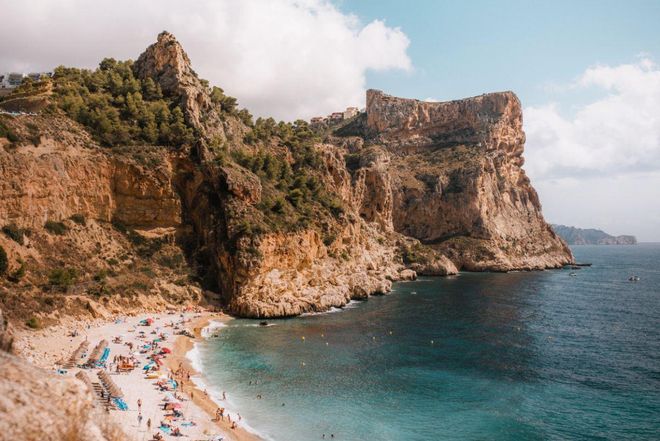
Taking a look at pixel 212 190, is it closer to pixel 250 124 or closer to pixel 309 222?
pixel 309 222

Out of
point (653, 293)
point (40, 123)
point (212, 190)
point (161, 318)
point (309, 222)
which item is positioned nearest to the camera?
point (161, 318)

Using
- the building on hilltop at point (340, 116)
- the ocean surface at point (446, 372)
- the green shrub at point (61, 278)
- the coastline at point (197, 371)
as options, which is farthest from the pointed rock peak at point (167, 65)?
the building on hilltop at point (340, 116)

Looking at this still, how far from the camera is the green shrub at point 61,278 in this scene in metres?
46.9

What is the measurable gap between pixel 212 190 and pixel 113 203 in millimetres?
13183

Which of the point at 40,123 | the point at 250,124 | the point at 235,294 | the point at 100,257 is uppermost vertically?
the point at 250,124

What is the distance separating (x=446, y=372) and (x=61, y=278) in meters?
39.4

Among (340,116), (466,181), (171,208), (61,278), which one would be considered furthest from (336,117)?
(61,278)

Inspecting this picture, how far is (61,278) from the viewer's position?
47.2 m

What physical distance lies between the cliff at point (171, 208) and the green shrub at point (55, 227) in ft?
0.37

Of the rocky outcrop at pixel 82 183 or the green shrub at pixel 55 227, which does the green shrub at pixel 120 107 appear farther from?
the green shrub at pixel 55 227

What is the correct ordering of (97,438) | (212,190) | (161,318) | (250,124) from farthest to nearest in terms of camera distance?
(250,124), (212,190), (161,318), (97,438)

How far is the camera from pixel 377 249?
9731cm

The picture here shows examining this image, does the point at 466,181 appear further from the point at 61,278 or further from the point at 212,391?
the point at 212,391

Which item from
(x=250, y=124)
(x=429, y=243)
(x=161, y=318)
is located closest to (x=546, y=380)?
(x=161, y=318)
